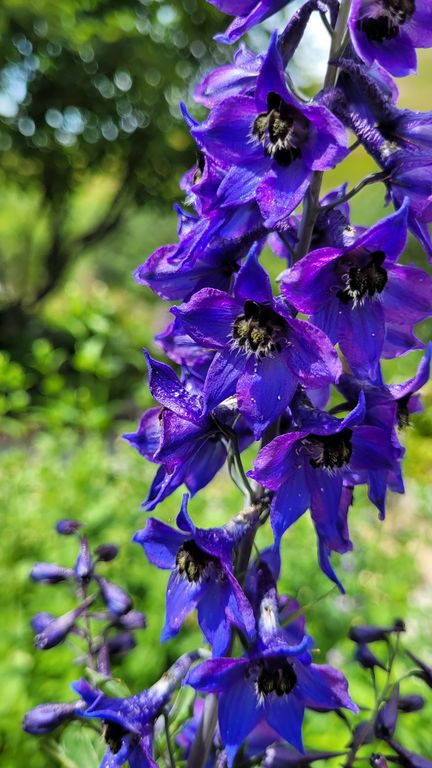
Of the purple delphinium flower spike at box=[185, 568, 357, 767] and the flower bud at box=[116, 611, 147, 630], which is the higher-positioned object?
the purple delphinium flower spike at box=[185, 568, 357, 767]

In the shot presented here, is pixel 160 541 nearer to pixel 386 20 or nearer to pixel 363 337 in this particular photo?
pixel 363 337

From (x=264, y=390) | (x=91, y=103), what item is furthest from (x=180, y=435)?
(x=91, y=103)

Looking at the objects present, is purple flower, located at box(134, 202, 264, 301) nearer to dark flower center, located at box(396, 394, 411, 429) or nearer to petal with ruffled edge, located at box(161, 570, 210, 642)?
dark flower center, located at box(396, 394, 411, 429)

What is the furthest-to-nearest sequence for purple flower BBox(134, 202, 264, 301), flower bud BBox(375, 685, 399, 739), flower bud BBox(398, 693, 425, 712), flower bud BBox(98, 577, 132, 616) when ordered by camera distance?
flower bud BBox(98, 577, 132, 616) < flower bud BBox(398, 693, 425, 712) < flower bud BBox(375, 685, 399, 739) < purple flower BBox(134, 202, 264, 301)

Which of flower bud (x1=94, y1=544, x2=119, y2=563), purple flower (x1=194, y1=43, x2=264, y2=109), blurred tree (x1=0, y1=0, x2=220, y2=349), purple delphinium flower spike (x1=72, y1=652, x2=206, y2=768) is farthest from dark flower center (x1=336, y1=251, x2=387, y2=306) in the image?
blurred tree (x1=0, y1=0, x2=220, y2=349)

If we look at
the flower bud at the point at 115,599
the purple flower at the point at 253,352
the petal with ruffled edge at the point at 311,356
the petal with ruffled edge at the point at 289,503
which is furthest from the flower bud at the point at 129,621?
the petal with ruffled edge at the point at 311,356

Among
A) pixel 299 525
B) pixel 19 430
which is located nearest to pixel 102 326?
pixel 19 430

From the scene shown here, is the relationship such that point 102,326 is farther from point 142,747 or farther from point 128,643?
point 142,747
